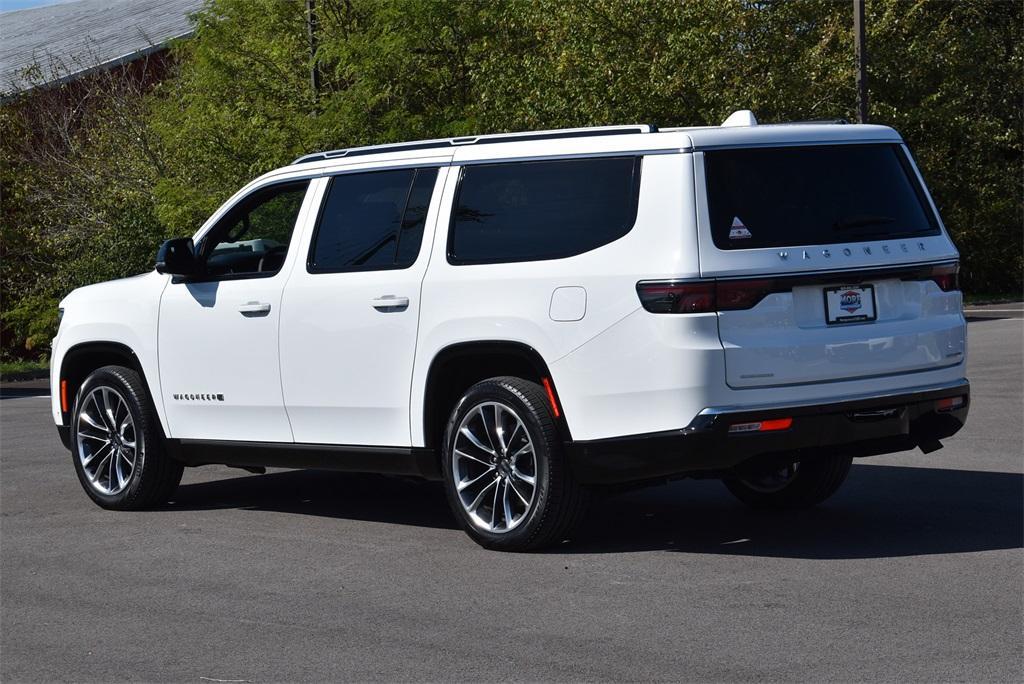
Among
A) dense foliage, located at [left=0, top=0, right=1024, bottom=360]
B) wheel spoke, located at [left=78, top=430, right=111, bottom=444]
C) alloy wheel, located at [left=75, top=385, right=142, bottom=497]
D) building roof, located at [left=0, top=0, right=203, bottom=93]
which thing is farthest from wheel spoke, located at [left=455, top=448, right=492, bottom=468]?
building roof, located at [left=0, top=0, right=203, bottom=93]

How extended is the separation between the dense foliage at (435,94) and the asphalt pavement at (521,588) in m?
21.9

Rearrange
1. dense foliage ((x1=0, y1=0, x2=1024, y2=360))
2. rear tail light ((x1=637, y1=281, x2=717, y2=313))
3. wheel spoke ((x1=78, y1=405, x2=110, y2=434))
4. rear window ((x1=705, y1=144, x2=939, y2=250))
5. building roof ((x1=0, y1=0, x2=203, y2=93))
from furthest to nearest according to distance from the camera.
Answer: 1. building roof ((x1=0, y1=0, x2=203, y2=93))
2. dense foliage ((x1=0, y1=0, x2=1024, y2=360))
3. wheel spoke ((x1=78, y1=405, x2=110, y2=434))
4. rear window ((x1=705, y1=144, x2=939, y2=250))
5. rear tail light ((x1=637, y1=281, x2=717, y2=313))

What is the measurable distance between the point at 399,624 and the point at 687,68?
29.1 meters

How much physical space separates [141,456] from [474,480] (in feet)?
8.35

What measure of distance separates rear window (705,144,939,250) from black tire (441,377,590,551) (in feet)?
3.93

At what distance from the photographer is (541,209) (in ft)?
24.6

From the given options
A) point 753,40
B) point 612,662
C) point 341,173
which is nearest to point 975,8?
point 753,40

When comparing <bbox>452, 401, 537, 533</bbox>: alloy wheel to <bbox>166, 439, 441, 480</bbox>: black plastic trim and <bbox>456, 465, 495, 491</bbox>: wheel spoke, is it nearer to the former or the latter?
<bbox>456, 465, 495, 491</bbox>: wheel spoke

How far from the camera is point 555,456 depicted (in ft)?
23.9

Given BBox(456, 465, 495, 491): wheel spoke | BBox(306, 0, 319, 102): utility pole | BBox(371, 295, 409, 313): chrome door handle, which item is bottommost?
BBox(456, 465, 495, 491): wheel spoke

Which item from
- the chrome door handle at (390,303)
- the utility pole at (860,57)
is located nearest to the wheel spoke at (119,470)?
the chrome door handle at (390,303)

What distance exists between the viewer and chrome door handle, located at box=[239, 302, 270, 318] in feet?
27.9

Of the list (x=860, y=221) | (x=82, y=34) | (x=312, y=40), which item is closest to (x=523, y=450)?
(x=860, y=221)

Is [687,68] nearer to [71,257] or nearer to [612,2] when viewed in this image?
[612,2]
